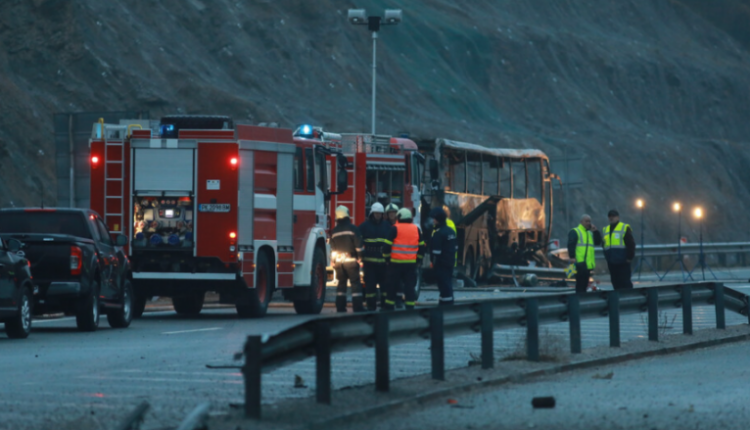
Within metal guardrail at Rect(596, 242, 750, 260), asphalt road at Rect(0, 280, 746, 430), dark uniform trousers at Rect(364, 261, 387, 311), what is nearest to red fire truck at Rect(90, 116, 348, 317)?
asphalt road at Rect(0, 280, 746, 430)

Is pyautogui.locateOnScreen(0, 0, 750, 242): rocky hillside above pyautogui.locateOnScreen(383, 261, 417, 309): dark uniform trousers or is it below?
above

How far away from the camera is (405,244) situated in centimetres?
1945

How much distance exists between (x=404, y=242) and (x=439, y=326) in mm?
8082

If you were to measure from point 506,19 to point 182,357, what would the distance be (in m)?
71.5

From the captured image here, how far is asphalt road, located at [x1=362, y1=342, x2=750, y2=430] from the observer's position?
9.27 metres

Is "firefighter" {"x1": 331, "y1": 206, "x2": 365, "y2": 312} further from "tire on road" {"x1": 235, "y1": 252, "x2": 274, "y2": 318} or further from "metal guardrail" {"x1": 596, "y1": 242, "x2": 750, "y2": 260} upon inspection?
"metal guardrail" {"x1": 596, "y1": 242, "x2": 750, "y2": 260}

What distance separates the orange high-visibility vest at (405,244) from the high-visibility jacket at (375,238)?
116 cm

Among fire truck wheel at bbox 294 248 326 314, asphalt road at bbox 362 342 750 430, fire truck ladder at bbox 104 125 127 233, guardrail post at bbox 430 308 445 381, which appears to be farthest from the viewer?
fire truck wheel at bbox 294 248 326 314

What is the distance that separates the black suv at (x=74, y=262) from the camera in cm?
1833

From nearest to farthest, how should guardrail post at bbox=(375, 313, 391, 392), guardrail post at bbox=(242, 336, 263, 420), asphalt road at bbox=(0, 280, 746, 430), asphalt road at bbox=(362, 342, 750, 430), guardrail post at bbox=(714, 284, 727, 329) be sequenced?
1. guardrail post at bbox=(242, 336, 263, 420)
2. asphalt road at bbox=(362, 342, 750, 430)
3. asphalt road at bbox=(0, 280, 746, 430)
4. guardrail post at bbox=(375, 313, 391, 392)
5. guardrail post at bbox=(714, 284, 727, 329)

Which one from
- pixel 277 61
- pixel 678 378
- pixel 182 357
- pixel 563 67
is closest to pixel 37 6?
pixel 277 61

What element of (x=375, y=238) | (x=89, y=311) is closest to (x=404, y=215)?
(x=375, y=238)

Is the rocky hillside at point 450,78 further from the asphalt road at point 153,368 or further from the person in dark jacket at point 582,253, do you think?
the asphalt road at point 153,368

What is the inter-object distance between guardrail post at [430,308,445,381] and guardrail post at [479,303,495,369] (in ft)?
2.88
